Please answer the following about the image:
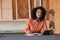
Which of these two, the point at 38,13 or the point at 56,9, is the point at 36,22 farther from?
the point at 56,9

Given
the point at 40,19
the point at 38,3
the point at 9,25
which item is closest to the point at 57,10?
the point at 38,3

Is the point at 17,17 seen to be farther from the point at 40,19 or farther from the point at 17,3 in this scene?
the point at 40,19

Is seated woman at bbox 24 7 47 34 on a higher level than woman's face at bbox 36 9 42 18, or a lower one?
lower

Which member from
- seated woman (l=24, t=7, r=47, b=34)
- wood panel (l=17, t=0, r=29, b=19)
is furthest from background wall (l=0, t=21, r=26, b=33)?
seated woman (l=24, t=7, r=47, b=34)

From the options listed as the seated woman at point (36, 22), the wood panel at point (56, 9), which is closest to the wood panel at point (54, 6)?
the wood panel at point (56, 9)

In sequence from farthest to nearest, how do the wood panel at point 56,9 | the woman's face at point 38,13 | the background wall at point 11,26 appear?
the background wall at point 11,26
the wood panel at point 56,9
the woman's face at point 38,13

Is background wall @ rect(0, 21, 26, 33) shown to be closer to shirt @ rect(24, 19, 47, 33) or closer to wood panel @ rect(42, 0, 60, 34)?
wood panel @ rect(42, 0, 60, 34)

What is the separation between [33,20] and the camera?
3189 mm

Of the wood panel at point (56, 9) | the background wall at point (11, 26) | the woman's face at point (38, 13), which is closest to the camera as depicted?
the woman's face at point (38, 13)

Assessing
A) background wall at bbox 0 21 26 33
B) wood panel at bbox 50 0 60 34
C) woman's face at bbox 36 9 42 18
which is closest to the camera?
woman's face at bbox 36 9 42 18

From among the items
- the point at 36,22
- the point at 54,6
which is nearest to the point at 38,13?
the point at 36,22

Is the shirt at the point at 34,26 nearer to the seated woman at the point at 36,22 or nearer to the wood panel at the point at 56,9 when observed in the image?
the seated woman at the point at 36,22

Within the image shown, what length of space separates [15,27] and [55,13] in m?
1.17

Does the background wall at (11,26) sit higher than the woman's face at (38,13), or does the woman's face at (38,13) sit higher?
the woman's face at (38,13)
